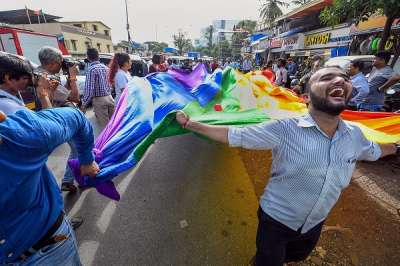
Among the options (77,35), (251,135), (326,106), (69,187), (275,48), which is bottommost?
(69,187)

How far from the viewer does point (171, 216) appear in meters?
2.89

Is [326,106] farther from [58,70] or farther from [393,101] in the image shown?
[393,101]

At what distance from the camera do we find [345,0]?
4480mm

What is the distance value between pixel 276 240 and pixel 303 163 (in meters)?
0.60

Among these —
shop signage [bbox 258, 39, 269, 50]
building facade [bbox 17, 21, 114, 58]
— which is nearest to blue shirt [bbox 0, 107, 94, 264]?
building facade [bbox 17, 21, 114, 58]

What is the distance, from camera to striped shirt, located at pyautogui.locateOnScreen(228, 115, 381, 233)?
1454 mm

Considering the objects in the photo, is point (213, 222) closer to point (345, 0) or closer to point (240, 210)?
point (240, 210)

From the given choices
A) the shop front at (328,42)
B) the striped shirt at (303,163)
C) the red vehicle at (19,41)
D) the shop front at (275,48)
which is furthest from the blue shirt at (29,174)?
the shop front at (275,48)

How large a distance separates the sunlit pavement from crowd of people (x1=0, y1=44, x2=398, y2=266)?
2.77ft

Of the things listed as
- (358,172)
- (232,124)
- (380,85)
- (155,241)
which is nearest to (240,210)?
(155,241)

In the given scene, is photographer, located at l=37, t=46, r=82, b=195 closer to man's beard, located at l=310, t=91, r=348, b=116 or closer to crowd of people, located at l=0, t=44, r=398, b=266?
crowd of people, located at l=0, t=44, r=398, b=266

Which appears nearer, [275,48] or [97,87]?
[97,87]

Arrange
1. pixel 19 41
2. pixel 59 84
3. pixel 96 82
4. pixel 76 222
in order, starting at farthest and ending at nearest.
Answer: pixel 19 41, pixel 96 82, pixel 76 222, pixel 59 84

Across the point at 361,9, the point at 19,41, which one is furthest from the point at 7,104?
the point at 19,41
